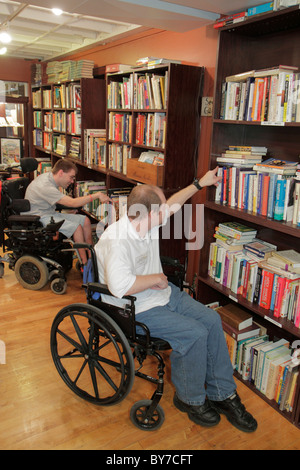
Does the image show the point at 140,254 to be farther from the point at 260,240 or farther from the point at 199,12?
the point at 199,12

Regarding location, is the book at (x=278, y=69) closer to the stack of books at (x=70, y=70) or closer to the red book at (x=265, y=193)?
the red book at (x=265, y=193)

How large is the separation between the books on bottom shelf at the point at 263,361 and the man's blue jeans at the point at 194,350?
301 mm

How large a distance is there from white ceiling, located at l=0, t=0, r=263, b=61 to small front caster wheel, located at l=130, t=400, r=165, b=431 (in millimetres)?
2327

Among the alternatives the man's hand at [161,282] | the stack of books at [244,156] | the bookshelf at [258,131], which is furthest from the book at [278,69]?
the man's hand at [161,282]

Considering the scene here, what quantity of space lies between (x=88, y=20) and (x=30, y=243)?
2502 mm

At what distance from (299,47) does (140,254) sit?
1457 millimetres

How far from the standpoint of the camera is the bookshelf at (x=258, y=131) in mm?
2098

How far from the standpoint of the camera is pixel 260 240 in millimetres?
2498

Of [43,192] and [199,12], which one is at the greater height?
[199,12]

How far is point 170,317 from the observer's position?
6.32 ft

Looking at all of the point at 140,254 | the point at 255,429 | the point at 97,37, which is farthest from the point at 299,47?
the point at 97,37

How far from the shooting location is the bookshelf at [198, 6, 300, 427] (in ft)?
6.88

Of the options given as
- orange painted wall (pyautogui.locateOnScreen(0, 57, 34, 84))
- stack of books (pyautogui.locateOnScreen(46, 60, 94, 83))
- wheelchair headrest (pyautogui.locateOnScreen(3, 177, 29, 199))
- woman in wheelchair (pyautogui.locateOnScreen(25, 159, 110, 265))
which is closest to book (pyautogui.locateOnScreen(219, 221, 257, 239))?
woman in wheelchair (pyautogui.locateOnScreen(25, 159, 110, 265))

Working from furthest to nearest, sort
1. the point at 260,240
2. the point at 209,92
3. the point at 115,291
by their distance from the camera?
1. the point at 209,92
2. the point at 260,240
3. the point at 115,291
